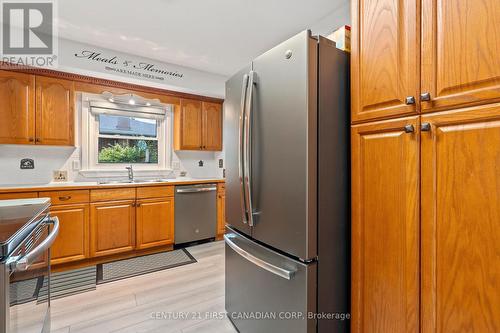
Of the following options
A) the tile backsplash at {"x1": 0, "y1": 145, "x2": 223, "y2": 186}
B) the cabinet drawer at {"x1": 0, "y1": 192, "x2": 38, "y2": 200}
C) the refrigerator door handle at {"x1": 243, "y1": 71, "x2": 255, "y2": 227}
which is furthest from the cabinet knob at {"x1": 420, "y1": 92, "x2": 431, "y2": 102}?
the tile backsplash at {"x1": 0, "y1": 145, "x2": 223, "y2": 186}

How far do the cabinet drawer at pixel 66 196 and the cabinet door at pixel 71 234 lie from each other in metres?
0.05

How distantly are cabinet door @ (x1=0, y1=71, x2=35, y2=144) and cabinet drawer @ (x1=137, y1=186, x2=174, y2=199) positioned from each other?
1.25 metres

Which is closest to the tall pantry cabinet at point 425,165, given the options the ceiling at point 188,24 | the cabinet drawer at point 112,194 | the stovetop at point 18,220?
the ceiling at point 188,24

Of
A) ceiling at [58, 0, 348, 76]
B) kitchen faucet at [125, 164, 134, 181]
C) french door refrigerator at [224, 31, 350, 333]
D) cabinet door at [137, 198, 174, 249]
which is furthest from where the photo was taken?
kitchen faucet at [125, 164, 134, 181]

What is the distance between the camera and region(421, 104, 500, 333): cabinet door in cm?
81

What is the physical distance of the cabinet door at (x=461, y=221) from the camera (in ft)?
2.66

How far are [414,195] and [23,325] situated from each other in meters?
1.70

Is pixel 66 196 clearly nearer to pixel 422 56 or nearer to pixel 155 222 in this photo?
pixel 155 222

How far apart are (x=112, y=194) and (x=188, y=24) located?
2052 millimetres

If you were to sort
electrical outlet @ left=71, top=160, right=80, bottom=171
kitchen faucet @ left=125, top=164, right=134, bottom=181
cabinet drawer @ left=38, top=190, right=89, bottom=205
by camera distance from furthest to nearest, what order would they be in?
1. kitchen faucet @ left=125, top=164, right=134, bottom=181
2. electrical outlet @ left=71, top=160, right=80, bottom=171
3. cabinet drawer @ left=38, top=190, right=89, bottom=205

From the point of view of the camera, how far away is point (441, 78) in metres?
0.91

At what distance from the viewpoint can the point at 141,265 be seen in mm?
2807

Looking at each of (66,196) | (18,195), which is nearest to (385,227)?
(66,196)

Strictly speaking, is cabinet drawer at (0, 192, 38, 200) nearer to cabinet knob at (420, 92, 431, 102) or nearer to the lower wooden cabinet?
the lower wooden cabinet
